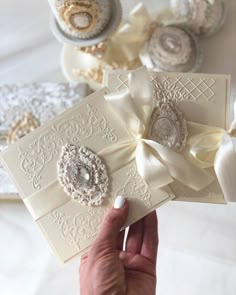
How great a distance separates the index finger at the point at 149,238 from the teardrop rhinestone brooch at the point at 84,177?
0.33 feet

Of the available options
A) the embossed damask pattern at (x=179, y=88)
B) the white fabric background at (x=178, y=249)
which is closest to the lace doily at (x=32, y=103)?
the white fabric background at (x=178, y=249)

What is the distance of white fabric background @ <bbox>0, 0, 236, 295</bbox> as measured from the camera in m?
0.74

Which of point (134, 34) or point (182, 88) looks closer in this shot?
point (182, 88)

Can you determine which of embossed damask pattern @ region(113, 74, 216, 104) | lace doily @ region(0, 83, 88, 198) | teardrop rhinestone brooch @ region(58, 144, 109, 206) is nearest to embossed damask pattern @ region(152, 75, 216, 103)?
embossed damask pattern @ region(113, 74, 216, 104)

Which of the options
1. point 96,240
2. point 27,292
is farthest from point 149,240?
point 27,292

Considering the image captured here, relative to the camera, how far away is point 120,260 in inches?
23.8

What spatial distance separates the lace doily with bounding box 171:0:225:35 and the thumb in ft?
1.12

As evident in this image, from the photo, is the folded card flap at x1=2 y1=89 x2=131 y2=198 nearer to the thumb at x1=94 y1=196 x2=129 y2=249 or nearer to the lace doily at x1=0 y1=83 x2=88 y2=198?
the thumb at x1=94 y1=196 x2=129 y2=249

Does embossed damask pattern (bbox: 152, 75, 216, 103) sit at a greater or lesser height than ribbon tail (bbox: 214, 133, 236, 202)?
greater

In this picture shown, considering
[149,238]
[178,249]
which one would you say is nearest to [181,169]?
[149,238]

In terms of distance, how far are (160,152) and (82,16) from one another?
0.23m

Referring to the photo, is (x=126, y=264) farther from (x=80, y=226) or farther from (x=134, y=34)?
(x=134, y=34)

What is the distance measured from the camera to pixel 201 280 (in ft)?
2.43

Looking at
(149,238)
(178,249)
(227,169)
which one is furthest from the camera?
(178,249)
